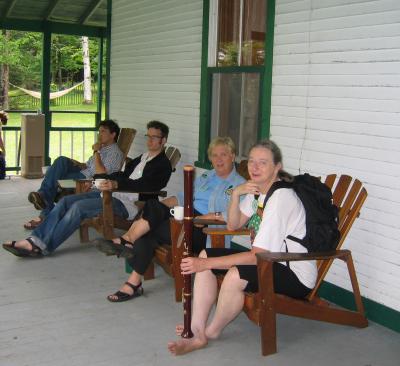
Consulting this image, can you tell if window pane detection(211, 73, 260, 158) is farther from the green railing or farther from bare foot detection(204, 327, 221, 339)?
the green railing

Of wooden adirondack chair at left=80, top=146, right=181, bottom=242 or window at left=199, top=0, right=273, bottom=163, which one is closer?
window at left=199, top=0, right=273, bottom=163

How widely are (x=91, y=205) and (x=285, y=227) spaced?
232cm

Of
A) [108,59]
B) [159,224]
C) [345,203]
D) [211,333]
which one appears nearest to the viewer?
[211,333]

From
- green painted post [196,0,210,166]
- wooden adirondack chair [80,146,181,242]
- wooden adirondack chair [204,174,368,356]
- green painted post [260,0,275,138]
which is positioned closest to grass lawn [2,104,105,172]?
green painted post [196,0,210,166]

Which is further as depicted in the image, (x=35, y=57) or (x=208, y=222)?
(x=35, y=57)

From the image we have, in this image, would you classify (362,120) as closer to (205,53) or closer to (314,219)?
(314,219)

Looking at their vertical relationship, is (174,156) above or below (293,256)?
above

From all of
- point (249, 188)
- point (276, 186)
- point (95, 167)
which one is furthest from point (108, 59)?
point (276, 186)

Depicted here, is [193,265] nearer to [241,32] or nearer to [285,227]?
[285,227]

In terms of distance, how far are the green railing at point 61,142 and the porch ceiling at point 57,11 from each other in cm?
134

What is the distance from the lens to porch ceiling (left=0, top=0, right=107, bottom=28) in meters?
8.37

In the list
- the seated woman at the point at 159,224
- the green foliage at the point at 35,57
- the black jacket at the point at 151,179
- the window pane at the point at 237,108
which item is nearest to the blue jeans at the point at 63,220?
the black jacket at the point at 151,179

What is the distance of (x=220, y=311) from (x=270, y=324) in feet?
0.87

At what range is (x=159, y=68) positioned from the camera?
6391mm
